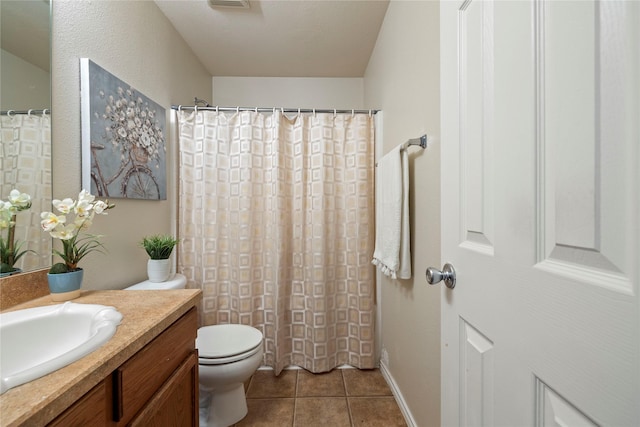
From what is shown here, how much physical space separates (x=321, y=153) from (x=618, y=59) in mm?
1610

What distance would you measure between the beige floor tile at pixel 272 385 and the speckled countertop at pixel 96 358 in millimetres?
1031

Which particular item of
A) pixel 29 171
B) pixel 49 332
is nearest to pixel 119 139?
pixel 29 171

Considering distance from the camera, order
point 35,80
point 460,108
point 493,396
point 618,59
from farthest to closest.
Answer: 1. point 35,80
2. point 460,108
3. point 493,396
4. point 618,59

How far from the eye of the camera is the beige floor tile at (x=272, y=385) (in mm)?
1632

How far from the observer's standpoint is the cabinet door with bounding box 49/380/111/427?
485mm

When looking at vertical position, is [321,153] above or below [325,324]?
above

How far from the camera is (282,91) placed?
253 cm

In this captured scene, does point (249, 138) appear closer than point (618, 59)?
No

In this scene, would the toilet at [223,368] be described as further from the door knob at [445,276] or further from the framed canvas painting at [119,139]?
the door knob at [445,276]

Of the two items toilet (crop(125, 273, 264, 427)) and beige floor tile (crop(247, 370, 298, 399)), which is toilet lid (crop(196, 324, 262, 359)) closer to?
toilet (crop(125, 273, 264, 427))

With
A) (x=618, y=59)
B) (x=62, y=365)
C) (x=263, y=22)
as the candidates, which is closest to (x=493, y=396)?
(x=618, y=59)

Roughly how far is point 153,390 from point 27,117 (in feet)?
3.45

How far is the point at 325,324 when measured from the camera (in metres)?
1.86

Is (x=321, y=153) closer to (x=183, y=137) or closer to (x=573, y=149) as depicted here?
(x=183, y=137)
